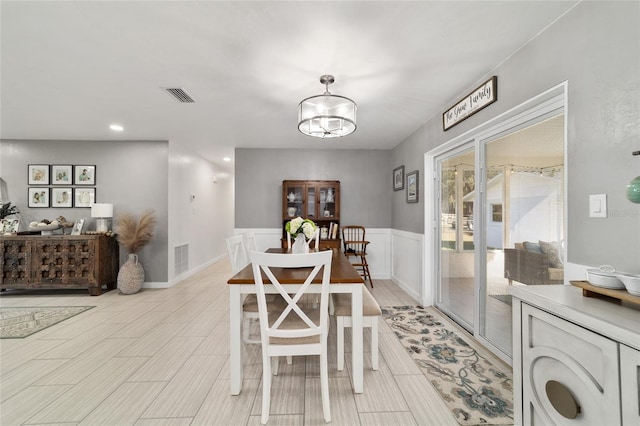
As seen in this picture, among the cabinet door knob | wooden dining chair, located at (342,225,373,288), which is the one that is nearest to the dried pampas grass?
wooden dining chair, located at (342,225,373,288)

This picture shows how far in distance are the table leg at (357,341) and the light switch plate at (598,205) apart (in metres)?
1.37

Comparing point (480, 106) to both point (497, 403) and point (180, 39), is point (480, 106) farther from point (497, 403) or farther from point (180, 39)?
point (180, 39)

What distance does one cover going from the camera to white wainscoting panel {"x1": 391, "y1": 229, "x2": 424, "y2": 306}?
3742mm

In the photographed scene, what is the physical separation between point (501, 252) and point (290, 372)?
2056 millimetres

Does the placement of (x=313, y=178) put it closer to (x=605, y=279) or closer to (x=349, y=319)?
(x=349, y=319)

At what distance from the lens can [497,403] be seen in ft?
5.76

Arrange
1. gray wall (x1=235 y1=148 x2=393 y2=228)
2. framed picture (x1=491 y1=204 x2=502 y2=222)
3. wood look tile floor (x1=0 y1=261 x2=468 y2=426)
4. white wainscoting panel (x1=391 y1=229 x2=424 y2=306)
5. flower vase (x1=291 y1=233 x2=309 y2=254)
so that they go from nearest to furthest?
wood look tile floor (x1=0 y1=261 x2=468 y2=426)
framed picture (x1=491 y1=204 x2=502 y2=222)
flower vase (x1=291 y1=233 x2=309 y2=254)
white wainscoting panel (x1=391 y1=229 x2=424 y2=306)
gray wall (x1=235 y1=148 x2=393 y2=228)

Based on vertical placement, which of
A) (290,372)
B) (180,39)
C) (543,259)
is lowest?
(290,372)

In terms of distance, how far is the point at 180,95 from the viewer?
9.27 ft

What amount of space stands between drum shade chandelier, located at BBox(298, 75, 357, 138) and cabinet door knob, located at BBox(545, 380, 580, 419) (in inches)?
76.0

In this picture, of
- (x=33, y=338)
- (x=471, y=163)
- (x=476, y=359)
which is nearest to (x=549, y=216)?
(x=471, y=163)

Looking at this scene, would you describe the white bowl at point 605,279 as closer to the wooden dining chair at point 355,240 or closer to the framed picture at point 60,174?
the wooden dining chair at point 355,240

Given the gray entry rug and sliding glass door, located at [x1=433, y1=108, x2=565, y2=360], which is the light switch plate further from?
the gray entry rug

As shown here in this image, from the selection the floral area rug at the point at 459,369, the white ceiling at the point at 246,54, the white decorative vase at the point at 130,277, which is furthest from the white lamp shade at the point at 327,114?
the white decorative vase at the point at 130,277
